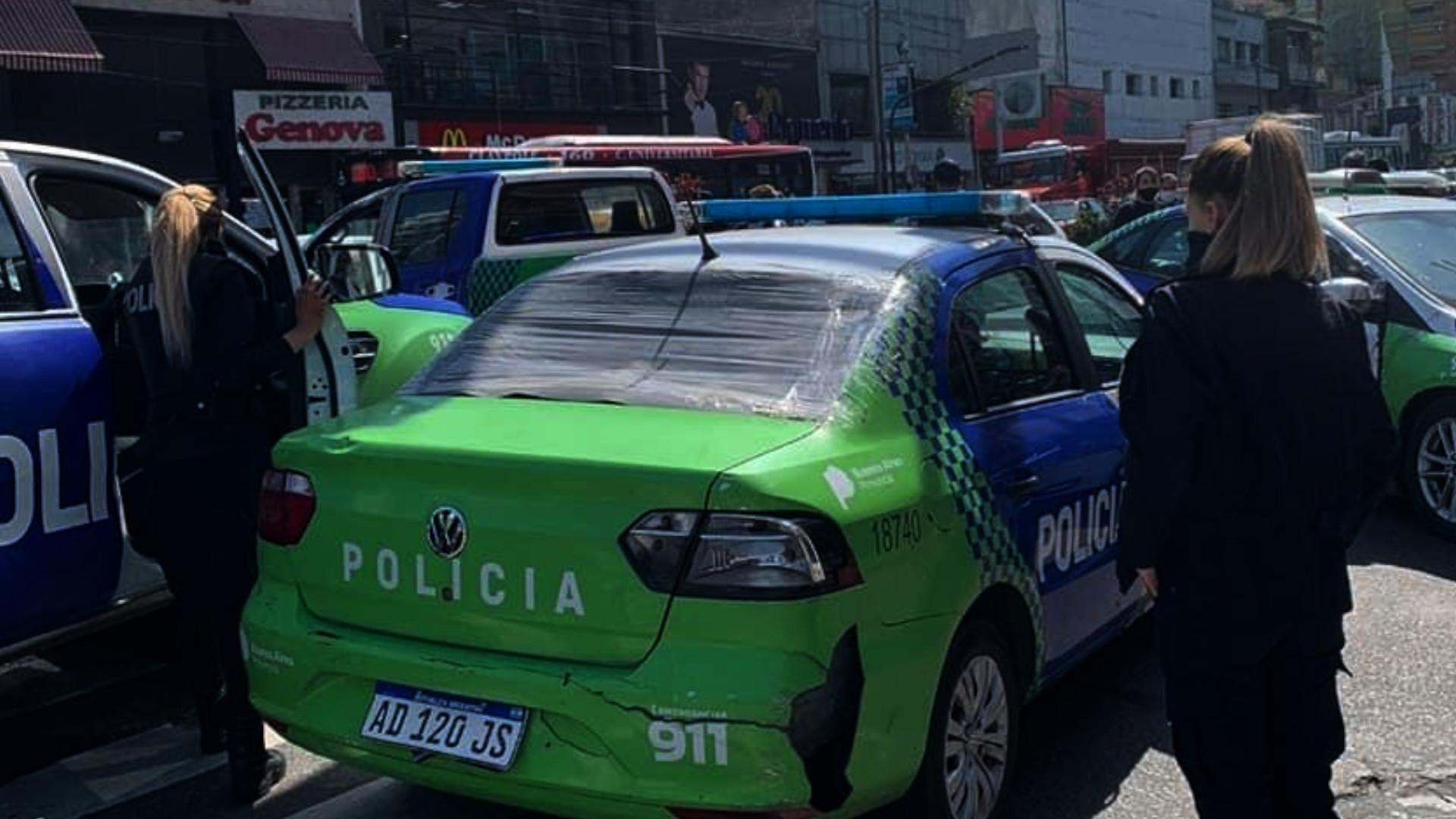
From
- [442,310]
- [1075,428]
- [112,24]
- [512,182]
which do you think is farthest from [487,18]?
[1075,428]

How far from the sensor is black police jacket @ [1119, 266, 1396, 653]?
2.74 meters

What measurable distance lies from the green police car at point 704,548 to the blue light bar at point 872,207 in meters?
0.24

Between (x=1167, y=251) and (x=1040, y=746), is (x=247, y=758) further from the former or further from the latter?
(x=1167, y=251)

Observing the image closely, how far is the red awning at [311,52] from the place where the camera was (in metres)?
23.9

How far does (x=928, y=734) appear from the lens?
3129 mm

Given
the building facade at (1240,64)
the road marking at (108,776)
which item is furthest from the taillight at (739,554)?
the building facade at (1240,64)

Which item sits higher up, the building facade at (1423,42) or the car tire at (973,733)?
the building facade at (1423,42)

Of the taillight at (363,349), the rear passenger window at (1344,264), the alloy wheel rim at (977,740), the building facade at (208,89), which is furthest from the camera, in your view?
the building facade at (208,89)

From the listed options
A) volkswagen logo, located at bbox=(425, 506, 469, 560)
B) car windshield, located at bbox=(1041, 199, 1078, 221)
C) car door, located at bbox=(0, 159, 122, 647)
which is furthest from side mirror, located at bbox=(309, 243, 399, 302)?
car windshield, located at bbox=(1041, 199, 1078, 221)

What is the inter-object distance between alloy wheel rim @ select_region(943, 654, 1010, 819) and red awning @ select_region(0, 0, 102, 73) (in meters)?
20.3

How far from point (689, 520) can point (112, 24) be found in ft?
76.4

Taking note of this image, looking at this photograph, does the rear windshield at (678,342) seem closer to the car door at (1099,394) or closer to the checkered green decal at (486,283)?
the car door at (1099,394)

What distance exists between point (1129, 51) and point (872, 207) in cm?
6251

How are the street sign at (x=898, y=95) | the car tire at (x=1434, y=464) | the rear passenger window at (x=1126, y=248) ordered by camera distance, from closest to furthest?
1. the car tire at (x=1434, y=464)
2. the rear passenger window at (x=1126, y=248)
3. the street sign at (x=898, y=95)
